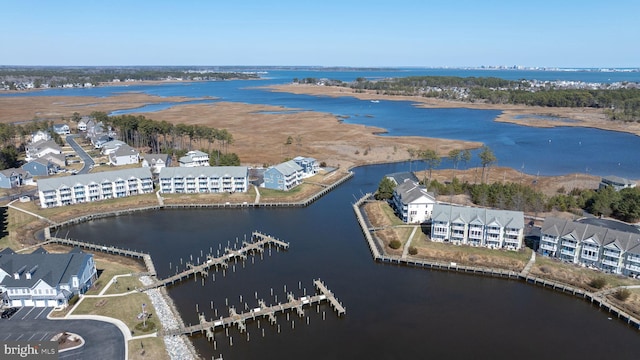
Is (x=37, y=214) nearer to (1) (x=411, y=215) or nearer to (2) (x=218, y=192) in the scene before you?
(2) (x=218, y=192)

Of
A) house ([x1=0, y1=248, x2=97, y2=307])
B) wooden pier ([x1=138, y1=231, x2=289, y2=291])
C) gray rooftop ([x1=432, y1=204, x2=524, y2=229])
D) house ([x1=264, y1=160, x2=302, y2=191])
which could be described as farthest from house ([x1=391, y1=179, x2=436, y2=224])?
house ([x1=0, y1=248, x2=97, y2=307])

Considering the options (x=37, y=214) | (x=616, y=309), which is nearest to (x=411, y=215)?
(x=616, y=309)

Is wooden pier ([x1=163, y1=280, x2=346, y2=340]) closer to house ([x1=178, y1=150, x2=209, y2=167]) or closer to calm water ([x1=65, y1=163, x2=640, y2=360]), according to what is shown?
calm water ([x1=65, y1=163, x2=640, y2=360])

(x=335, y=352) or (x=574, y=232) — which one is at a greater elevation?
(x=574, y=232)

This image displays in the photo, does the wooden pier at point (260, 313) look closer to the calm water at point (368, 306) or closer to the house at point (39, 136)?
the calm water at point (368, 306)

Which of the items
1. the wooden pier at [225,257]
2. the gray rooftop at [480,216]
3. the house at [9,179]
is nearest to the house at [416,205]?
the gray rooftop at [480,216]

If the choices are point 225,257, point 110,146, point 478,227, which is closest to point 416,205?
point 478,227
